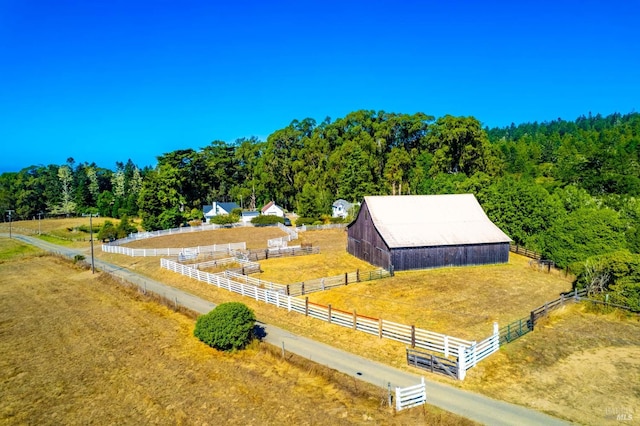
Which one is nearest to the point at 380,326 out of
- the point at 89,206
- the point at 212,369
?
the point at 212,369

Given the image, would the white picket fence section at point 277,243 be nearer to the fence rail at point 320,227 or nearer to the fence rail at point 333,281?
the fence rail at point 320,227

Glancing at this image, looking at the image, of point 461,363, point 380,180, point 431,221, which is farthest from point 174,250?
point 380,180

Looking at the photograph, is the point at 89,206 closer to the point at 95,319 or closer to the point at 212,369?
the point at 95,319

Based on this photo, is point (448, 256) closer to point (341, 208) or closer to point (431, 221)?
point (431, 221)

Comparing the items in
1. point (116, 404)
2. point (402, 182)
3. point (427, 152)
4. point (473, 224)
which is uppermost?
point (427, 152)

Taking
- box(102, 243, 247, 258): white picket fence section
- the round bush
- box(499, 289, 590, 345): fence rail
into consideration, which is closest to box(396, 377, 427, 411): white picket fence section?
box(499, 289, 590, 345): fence rail

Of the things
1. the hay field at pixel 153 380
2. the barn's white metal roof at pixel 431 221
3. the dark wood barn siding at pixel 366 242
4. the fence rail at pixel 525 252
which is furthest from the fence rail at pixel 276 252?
the fence rail at pixel 525 252

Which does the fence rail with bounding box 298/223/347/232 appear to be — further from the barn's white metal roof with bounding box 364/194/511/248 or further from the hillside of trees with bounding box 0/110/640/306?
the barn's white metal roof with bounding box 364/194/511/248
